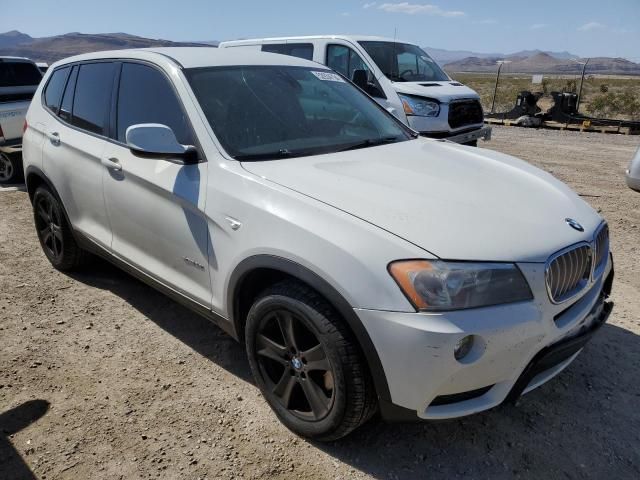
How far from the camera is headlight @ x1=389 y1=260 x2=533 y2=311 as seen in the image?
1947mm

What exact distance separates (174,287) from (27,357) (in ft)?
3.70

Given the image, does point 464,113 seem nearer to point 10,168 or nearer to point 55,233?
point 55,233

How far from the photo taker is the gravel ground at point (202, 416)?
93.7 inches

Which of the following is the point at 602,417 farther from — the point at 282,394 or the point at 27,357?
the point at 27,357

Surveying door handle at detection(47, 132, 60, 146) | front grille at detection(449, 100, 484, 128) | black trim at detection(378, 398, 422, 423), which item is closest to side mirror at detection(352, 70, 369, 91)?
front grille at detection(449, 100, 484, 128)

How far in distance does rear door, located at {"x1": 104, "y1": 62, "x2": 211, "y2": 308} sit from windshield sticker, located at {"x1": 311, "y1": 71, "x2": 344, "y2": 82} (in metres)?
1.10

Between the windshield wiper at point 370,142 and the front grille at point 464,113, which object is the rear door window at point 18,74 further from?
the windshield wiper at point 370,142

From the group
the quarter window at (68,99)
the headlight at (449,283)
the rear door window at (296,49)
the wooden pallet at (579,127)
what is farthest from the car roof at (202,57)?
the wooden pallet at (579,127)

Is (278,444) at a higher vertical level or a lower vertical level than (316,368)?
lower

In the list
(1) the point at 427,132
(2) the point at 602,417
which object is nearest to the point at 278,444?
(2) the point at 602,417

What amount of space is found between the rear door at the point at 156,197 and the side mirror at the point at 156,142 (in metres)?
0.08

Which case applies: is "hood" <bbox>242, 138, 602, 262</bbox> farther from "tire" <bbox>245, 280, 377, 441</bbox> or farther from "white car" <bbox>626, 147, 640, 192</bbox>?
"white car" <bbox>626, 147, 640, 192</bbox>

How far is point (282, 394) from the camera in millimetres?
2572

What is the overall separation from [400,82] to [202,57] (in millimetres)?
5794
